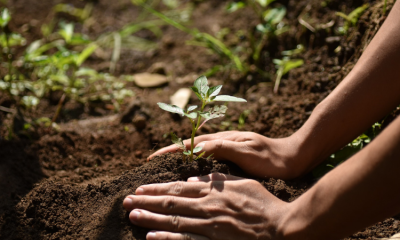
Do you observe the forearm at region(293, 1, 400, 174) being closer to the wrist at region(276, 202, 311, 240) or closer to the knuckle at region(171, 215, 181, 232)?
the wrist at region(276, 202, 311, 240)

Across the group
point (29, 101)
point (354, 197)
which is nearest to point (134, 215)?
point (354, 197)

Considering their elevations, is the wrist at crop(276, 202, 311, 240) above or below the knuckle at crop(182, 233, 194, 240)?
above

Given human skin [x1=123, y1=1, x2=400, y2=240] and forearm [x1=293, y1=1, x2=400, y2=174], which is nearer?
human skin [x1=123, y1=1, x2=400, y2=240]

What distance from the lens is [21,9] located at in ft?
13.3

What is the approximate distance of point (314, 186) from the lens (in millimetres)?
1380

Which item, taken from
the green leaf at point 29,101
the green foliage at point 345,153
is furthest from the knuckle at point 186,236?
Answer: the green leaf at point 29,101

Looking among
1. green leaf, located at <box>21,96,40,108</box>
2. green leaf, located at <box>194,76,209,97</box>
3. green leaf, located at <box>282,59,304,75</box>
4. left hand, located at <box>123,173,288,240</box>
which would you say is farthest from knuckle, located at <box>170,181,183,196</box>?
green leaf, located at <box>21,96,40,108</box>

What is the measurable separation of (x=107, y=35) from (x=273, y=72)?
6.16 ft

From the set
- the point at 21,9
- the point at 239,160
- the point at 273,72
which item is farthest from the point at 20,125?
the point at 21,9

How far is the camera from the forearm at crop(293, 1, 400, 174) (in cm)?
168

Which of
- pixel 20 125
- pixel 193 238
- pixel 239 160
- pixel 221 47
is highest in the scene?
pixel 221 47

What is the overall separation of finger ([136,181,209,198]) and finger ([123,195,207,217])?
1.4 inches

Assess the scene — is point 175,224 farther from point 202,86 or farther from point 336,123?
point 336,123

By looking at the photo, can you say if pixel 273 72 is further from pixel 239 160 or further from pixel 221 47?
pixel 239 160
